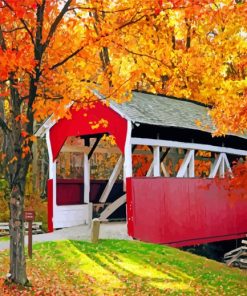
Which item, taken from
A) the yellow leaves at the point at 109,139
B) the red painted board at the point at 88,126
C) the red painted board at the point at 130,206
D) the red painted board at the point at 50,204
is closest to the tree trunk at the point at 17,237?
the red painted board at the point at 130,206

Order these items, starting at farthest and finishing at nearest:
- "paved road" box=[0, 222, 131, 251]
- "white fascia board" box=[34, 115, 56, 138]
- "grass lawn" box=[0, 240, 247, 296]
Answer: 1. "white fascia board" box=[34, 115, 56, 138]
2. "paved road" box=[0, 222, 131, 251]
3. "grass lawn" box=[0, 240, 247, 296]

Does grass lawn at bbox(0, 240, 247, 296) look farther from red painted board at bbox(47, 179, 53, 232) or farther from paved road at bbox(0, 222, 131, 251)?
red painted board at bbox(47, 179, 53, 232)

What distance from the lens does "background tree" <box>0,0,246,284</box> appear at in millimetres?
10258

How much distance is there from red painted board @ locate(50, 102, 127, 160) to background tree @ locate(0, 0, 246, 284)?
0.80 metres

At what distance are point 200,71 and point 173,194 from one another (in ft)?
37.3

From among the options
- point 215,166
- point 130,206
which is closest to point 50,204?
point 130,206

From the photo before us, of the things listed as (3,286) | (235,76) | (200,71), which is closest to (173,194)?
(3,286)

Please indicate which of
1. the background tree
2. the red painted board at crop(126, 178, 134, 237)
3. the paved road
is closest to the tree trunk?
the background tree

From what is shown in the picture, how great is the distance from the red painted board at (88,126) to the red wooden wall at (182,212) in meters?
1.68

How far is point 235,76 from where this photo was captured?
3003cm

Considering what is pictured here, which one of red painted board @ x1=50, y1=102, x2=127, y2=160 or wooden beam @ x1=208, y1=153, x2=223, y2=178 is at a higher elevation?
red painted board @ x1=50, y1=102, x2=127, y2=160

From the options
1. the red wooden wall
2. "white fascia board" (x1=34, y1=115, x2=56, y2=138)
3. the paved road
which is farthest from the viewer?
"white fascia board" (x1=34, y1=115, x2=56, y2=138)

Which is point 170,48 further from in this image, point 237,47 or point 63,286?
point 63,286

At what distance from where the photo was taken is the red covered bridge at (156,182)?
16.2 metres
